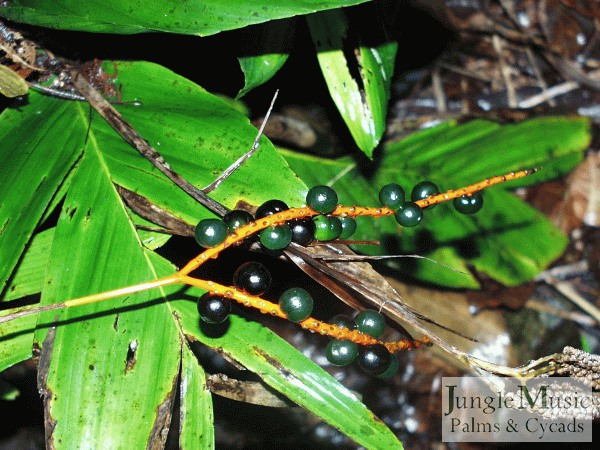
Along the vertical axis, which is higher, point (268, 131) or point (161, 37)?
point (161, 37)

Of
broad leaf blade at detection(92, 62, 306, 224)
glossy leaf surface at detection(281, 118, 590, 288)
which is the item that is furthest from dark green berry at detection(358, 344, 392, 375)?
glossy leaf surface at detection(281, 118, 590, 288)

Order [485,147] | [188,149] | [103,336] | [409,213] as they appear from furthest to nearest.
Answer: [485,147] → [188,149] → [103,336] → [409,213]

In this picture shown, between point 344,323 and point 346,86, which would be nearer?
point 344,323

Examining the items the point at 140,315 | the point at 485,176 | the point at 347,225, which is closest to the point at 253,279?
the point at 347,225

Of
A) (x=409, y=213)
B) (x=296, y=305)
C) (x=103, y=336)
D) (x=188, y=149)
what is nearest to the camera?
(x=296, y=305)

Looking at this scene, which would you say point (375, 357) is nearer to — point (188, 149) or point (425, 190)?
point (425, 190)

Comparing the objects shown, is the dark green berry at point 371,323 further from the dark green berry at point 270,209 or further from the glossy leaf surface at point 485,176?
the glossy leaf surface at point 485,176

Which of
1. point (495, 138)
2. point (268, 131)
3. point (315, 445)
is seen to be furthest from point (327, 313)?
point (495, 138)

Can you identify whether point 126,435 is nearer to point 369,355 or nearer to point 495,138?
point 369,355
